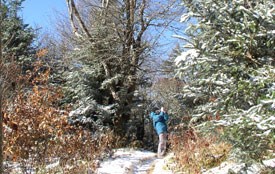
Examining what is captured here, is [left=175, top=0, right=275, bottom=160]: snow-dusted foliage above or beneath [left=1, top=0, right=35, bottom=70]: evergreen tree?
beneath

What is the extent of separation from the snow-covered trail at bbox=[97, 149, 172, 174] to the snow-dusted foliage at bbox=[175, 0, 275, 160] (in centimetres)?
373

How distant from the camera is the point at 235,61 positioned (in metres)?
3.84

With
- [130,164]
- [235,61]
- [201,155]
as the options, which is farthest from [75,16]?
[235,61]

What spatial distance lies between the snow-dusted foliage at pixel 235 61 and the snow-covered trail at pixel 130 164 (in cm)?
373

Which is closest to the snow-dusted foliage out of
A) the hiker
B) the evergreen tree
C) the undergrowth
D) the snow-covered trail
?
the undergrowth

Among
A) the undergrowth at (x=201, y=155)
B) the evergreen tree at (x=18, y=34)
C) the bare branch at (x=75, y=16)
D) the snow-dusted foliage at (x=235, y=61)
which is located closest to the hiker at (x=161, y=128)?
the undergrowth at (x=201, y=155)

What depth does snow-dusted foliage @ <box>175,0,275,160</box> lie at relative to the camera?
3.47m

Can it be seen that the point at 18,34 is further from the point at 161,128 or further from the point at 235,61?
the point at 235,61

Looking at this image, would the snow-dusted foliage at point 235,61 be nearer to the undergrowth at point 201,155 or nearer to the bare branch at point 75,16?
the undergrowth at point 201,155

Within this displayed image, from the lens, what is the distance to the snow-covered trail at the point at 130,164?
25.8 ft

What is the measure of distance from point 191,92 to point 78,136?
13.2ft

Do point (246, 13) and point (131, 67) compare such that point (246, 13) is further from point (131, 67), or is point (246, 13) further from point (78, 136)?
point (131, 67)

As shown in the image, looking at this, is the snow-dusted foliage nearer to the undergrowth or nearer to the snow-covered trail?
the undergrowth

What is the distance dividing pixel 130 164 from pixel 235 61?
5.73 meters
